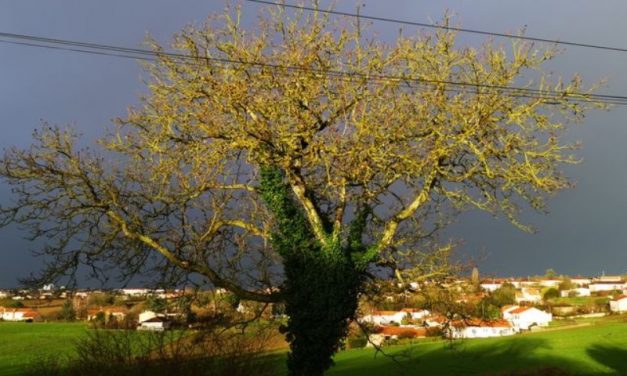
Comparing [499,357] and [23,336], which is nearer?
[499,357]

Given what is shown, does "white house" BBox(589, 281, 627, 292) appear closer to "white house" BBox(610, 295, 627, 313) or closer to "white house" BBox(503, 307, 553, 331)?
"white house" BBox(610, 295, 627, 313)

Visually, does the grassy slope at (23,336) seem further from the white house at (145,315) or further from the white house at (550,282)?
the white house at (550,282)

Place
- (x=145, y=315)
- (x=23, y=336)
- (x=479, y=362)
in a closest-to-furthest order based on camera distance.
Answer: (x=145, y=315), (x=479, y=362), (x=23, y=336)

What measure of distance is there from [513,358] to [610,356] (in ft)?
19.2

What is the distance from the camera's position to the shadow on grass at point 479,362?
32.2 meters

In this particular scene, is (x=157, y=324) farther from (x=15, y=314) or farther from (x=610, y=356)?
(x=15, y=314)

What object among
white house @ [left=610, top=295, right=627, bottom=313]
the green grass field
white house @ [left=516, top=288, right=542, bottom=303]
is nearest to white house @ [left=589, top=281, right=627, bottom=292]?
white house @ [left=516, top=288, right=542, bottom=303]

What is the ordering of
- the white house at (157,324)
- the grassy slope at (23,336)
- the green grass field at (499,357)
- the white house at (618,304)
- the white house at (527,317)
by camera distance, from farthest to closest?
1. the white house at (618,304)
2. the white house at (527,317)
3. the grassy slope at (23,336)
4. the green grass field at (499,357)
5. the white house at (157,324)

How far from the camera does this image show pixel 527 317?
91625 millimetres

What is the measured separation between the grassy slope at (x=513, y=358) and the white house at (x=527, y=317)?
30.0m

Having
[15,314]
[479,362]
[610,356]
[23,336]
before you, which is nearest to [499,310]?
[479,362]

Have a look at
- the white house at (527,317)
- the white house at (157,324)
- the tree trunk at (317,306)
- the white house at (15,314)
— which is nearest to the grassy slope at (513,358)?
the tree trunk at (317,306)

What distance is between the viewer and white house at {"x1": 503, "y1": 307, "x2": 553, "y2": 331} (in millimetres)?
84188

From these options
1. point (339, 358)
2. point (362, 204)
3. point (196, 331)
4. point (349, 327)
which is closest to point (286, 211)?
point (362, 204)
